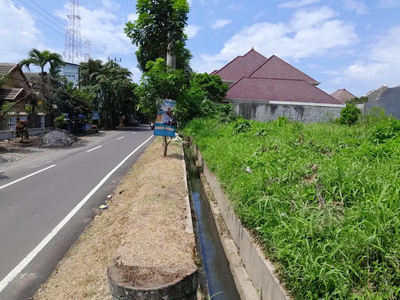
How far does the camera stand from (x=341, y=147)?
6898mm

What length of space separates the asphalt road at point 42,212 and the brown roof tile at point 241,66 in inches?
982

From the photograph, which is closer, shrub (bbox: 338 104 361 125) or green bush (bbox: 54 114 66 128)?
shrub (bbox: 338 104 361 125)

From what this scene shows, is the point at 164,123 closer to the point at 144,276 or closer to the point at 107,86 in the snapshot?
the point at 144,276

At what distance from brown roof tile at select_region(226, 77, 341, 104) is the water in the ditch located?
2011cm

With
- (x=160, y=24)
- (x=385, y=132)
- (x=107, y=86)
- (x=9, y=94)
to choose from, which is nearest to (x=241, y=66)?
(x=107, y=86)

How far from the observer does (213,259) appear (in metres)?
5.66

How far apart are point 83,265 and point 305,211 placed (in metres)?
3.07

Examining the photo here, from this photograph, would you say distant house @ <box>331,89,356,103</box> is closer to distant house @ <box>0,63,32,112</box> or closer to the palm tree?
the palm tree

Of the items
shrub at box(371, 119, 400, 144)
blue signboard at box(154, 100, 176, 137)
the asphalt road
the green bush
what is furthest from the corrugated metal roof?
shrub at box(371, 119, 400, 144)

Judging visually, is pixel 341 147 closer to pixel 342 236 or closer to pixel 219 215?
pixel 219 215

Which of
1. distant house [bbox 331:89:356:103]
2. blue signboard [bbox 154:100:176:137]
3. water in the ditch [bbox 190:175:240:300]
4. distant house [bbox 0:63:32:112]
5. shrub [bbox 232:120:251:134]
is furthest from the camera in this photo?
distant house [bbox 331:89:356:103]

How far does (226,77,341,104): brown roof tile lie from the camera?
27094 millimetres

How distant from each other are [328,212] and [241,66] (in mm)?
34223

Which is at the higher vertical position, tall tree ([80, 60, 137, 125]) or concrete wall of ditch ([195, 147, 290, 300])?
tall tree ([80, 60, 137, 125])
